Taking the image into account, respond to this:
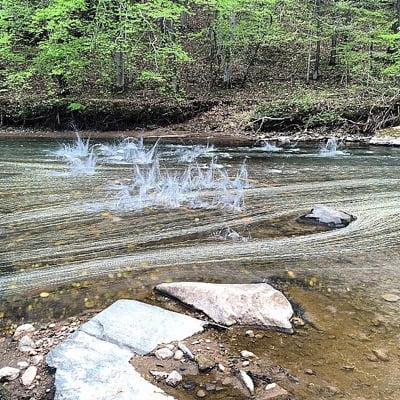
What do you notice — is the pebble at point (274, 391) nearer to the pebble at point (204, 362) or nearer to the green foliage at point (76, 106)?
the pebble at point (204, 362)

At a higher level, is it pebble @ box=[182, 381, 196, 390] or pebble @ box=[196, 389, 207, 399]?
pebble @ box=[182, 381, 196, 390]

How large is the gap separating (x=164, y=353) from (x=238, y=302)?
0.85m

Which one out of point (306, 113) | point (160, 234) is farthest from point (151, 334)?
point (306, 113)

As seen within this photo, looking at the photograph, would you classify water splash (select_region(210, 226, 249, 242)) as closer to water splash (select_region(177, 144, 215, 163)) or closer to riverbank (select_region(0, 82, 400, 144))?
water splash (select_region(177, 144, 215, 163))

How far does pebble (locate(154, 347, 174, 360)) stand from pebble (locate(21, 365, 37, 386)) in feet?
2.49

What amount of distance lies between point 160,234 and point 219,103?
14.2 metres

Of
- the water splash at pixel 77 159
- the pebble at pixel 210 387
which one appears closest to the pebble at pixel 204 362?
the pebble at pixel 210 387

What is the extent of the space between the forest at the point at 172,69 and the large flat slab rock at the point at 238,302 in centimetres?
1262

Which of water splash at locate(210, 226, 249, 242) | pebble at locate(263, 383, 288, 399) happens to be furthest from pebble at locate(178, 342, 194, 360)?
water splash at locate(210, 226, 249, 242)

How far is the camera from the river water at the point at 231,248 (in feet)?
10.1

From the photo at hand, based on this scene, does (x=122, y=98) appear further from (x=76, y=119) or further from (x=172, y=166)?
(x=172, y=166)

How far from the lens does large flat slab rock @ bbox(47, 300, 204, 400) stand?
2.44 meters

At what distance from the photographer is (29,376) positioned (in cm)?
263

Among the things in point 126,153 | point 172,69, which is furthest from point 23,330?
point 172,69
